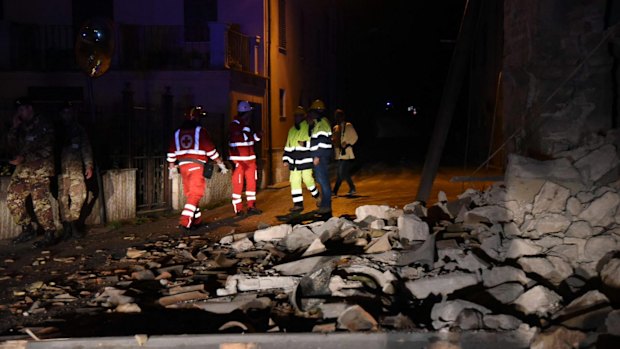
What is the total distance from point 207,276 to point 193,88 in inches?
407

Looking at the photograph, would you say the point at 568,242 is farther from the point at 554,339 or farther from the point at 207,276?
the point at 207,276

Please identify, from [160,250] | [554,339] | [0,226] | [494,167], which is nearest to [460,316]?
[554,339]

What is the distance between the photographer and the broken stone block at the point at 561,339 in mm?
4395

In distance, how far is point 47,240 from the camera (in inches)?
355

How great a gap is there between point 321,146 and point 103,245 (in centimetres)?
382

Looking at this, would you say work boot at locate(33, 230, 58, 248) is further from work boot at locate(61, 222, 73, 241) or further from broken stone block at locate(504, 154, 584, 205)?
broken stone block at locate(504, 154, 584, 205)

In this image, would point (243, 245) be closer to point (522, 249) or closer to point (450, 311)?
point (522, 249)

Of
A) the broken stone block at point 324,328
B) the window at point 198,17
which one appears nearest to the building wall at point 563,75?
the broken stone block at point 324,328

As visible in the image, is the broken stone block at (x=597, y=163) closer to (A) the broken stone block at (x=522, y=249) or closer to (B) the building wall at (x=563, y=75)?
(B) the building wall at (x=563, y=75)

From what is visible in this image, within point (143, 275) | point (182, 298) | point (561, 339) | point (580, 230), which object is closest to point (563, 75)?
point (580, 230)

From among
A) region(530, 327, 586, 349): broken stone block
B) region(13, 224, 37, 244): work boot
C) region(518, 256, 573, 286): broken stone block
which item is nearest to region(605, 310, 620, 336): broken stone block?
region(530, 327, 586, 349): broken stone block

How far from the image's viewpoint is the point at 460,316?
16.2ft

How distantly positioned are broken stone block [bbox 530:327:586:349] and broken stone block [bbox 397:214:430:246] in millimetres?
2725

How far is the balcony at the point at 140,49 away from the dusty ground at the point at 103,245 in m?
4.07
